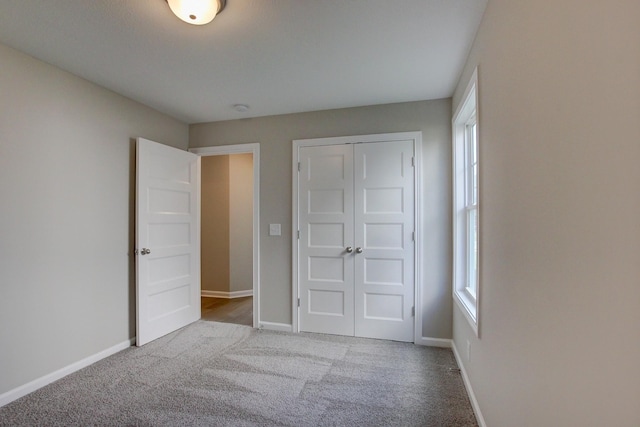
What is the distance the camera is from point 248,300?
4.76 metres

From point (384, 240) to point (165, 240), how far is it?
2.29 meters

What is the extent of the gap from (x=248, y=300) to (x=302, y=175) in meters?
2.44

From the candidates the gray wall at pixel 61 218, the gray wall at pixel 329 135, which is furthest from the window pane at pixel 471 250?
the gray wall at pixel 61 218

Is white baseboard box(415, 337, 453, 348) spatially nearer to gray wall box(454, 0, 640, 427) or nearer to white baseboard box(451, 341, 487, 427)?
white baseboard box(451, 341, 487, 427)

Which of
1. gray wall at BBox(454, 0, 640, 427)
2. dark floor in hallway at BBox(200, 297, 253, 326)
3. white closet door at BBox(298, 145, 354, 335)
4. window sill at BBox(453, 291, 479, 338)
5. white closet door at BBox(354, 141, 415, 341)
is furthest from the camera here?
dark floor in hallway at BBox(200, 297, 253, 326)

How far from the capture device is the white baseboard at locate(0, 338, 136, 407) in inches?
80.7

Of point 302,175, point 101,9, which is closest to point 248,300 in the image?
point 302,175

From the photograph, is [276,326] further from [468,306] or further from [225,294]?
[468,306]

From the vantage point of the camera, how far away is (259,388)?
2.23 metres

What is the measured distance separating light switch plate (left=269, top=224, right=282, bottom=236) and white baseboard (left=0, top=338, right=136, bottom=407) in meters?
1.71

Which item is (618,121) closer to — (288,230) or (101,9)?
(101,9)

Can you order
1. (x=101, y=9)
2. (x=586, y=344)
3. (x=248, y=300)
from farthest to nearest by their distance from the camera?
(x=248, y=300), (x=101, y=9), (x=586, y=344)

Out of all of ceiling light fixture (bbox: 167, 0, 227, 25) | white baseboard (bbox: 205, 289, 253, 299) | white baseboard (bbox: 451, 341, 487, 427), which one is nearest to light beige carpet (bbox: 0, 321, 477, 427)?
white baseboard (bbox: 451, 341, 487, 427)

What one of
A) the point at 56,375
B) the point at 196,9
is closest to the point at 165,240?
the point at 56,375
